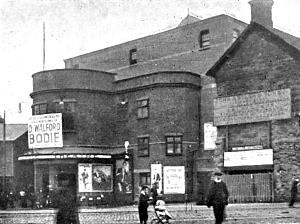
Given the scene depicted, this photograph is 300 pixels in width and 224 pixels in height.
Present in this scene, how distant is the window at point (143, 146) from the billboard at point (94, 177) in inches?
112

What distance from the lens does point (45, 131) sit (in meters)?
46.1

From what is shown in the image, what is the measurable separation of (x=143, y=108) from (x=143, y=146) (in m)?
3.01

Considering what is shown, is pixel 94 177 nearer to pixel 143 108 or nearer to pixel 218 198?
pixel 143 108

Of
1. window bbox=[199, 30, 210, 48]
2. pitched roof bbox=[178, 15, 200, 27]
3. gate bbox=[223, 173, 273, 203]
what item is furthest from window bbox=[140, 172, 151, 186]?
pitched roof bbox=[178, 15, 200, 27]

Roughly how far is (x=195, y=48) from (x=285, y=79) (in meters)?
16.8

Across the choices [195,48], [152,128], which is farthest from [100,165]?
[195,48]

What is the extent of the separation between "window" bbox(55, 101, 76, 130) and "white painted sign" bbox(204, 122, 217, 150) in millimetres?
10538

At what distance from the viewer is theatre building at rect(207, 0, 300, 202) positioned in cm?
3538

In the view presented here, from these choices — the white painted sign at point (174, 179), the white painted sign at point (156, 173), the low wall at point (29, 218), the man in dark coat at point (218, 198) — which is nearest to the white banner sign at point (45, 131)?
the white painted sign at point (156, 173)

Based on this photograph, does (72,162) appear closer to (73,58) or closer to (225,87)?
(225,87)

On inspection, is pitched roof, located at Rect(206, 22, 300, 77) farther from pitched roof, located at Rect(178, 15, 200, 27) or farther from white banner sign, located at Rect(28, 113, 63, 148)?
pitched roof, located at Rect(178, 15, 200, 27)

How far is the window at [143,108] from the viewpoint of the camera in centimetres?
4525

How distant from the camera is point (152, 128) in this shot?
4453 cm

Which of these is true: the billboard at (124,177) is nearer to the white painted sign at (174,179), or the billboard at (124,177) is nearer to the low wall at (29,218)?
the white painted sign at (174,179)
